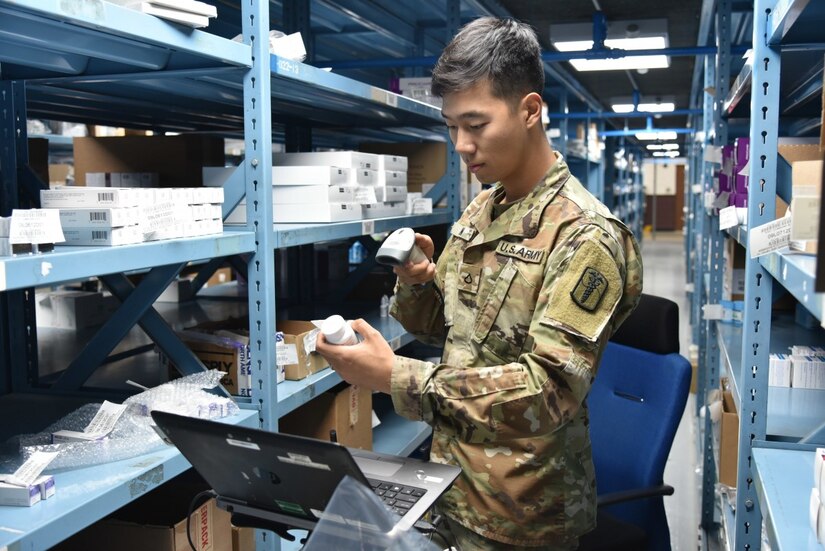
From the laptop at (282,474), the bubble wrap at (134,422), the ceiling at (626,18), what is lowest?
the bubble wrap at (134,422)

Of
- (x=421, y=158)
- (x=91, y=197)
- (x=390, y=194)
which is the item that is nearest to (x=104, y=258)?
(x=91, y=197)

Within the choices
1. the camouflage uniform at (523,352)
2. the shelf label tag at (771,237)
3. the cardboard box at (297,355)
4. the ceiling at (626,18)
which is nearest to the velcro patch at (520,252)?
the camouflage uniform at (523,352)

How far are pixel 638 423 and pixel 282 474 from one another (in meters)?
1.48

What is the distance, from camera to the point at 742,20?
487 centimetres

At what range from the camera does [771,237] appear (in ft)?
4.81

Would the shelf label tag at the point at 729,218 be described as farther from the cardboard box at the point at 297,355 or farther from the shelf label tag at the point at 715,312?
the cardboard box at the point at 297,355

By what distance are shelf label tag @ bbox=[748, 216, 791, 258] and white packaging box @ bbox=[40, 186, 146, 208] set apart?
4.06 ft

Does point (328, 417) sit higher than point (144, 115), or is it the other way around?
point (144, 115)

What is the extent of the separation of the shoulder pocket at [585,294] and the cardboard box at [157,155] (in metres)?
1.66

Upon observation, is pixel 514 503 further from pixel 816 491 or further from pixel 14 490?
pixel 14 490

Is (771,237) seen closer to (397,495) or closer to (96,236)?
(397,495)

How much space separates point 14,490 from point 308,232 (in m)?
1.08

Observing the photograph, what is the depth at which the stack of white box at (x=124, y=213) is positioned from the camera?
1469mm

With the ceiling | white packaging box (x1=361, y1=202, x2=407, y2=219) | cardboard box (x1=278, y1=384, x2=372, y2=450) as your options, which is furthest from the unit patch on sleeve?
the ceiling
